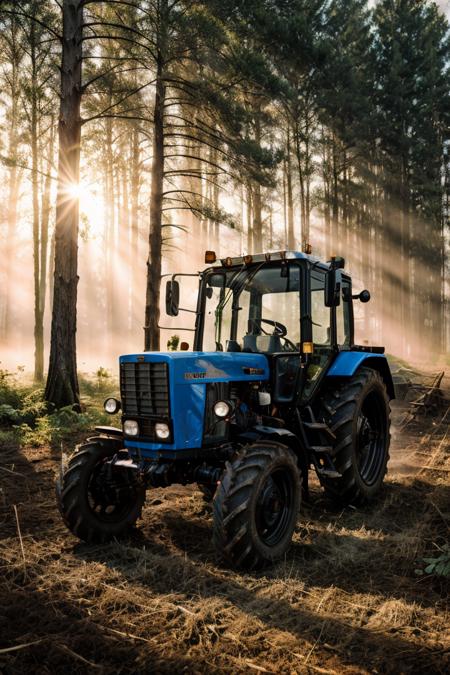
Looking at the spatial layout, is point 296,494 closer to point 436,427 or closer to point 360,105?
point 436,427

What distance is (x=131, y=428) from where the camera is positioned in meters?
4.49

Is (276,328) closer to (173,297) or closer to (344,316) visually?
(173,297)

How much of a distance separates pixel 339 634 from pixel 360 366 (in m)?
3.55

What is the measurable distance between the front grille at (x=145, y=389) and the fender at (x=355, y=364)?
6.90 feet

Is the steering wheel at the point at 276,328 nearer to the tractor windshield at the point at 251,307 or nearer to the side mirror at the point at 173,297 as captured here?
the tractor windshield at the point at 251,307

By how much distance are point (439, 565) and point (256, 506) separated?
1.34 metres

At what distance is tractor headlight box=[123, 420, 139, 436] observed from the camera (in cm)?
446

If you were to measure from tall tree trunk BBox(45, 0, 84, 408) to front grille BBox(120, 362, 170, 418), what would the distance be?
5557mm

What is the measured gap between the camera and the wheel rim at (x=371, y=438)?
19.3ft

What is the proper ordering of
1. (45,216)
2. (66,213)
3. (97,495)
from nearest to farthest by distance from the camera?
(97,495), (66,213), (45,216)

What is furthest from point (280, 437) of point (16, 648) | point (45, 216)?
point (45, 216)

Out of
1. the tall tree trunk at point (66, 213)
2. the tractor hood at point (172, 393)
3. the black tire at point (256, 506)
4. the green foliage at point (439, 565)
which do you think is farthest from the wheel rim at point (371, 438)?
the tall tree trunk at point (66, 213)

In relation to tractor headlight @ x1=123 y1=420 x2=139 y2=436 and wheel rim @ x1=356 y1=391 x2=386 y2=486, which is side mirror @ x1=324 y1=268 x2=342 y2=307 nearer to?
wheel rim @ x1=356 y1=391 x2=386 y2=486

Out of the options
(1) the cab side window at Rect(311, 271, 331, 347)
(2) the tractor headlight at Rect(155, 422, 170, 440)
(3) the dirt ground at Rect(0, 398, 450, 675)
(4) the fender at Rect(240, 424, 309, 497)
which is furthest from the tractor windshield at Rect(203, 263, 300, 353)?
(3) the dirt ground at Rect(0, 398, 450, 675)
